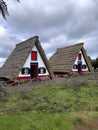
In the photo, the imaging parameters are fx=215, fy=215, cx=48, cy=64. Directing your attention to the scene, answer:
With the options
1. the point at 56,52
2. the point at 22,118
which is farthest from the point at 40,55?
the point at 22,118

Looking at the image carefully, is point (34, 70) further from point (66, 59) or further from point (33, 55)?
point (66, 59)

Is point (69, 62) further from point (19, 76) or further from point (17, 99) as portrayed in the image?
point (17, 99)

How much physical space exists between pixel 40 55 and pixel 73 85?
6.38 meters

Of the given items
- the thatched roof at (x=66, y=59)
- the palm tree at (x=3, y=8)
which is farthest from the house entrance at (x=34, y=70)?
the palm tree at (x=3, y=8)

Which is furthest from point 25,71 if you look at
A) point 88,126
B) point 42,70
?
point 88,126

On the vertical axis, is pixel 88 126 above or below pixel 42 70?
below

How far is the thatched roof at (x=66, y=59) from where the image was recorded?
31000 mm

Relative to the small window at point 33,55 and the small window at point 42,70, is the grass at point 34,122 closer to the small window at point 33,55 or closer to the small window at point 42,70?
the small window at point 33,55

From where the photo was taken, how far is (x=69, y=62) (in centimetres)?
3130

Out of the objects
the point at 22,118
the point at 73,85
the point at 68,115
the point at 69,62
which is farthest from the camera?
the point at 69,62

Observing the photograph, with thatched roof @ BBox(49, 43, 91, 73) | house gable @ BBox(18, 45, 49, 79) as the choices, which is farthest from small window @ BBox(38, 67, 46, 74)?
thatched roof @ BBox(49, 43, 91, 73)

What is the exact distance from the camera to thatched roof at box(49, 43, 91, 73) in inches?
1220

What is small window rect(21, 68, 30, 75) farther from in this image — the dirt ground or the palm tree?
the dirt ground

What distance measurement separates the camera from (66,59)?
32.6 metres
